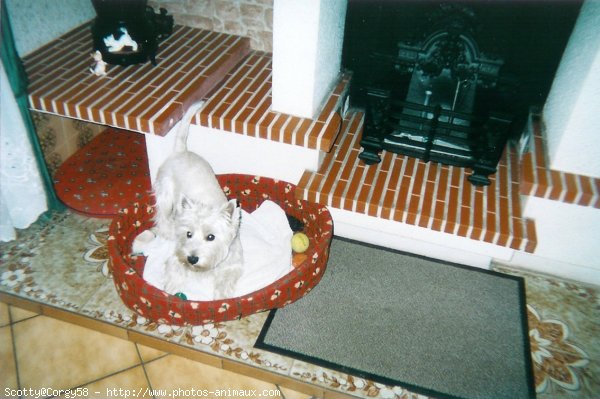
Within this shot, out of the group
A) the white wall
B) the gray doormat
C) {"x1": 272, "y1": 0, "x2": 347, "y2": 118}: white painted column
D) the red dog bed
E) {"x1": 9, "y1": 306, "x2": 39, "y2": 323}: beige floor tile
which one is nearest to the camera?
the red dog bed

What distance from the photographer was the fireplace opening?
2.78 m

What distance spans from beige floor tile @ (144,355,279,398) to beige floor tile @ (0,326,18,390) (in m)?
0.75

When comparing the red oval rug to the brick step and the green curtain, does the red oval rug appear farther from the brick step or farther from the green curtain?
the brick step

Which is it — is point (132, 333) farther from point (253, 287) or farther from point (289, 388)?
point (289, 388)

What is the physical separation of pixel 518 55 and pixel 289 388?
2616mm

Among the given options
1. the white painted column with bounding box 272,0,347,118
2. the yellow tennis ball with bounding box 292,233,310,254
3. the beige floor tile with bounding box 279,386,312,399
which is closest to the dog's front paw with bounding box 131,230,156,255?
the yellow tennis ball with bounding box 292,233,310,254

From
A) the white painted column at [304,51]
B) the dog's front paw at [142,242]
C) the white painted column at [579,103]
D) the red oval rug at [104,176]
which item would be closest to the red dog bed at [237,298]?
the dog's front paw at [142,242]

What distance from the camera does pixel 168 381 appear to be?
256 centimetres

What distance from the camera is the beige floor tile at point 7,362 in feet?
8.23

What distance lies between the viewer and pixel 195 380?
8.43 ft

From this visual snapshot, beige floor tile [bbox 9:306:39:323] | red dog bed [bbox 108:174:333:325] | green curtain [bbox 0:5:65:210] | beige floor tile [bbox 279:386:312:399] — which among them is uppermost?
green curtain [bbox 0:5:65:210]

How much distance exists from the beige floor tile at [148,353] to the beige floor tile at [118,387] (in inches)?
3.9

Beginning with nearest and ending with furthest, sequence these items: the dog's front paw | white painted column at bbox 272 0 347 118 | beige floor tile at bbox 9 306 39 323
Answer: white painted column at bbox 272 0 347 118, beige floor tile at bbox 9 306 39 323, the dog's front paw

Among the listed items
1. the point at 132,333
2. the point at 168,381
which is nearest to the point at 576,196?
the point at 168,381
